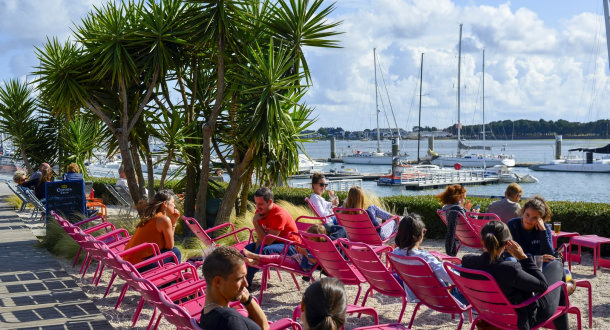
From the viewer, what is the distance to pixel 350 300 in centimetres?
682

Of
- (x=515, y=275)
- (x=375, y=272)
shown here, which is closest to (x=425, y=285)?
(x=375, y=272)

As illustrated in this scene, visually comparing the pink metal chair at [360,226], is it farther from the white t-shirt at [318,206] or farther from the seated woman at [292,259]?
the seated woman at [292,259]

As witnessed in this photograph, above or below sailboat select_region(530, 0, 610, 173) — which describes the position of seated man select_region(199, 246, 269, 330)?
above

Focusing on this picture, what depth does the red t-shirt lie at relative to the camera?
6.94m

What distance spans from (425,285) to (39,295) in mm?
4411

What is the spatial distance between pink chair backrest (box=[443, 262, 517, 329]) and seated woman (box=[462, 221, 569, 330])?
0.22ft

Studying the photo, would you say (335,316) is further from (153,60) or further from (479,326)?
(153,60)

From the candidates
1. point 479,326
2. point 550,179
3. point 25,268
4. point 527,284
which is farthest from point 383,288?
point 550,179

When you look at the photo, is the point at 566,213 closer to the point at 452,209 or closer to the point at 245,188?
the point at 452,209

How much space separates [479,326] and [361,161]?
82.7 meters

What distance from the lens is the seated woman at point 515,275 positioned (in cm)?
439

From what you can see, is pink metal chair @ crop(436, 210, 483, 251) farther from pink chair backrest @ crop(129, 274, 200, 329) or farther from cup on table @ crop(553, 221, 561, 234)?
pink chair backrest @ crop(129, 274, 200, 329)

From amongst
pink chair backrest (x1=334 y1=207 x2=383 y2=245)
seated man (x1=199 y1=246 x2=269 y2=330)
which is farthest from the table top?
seated man (x1=199 y1=246 x2=269 y2=330)

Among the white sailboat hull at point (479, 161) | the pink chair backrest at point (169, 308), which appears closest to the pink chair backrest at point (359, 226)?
the pink chair backrest at point (169, 308)
